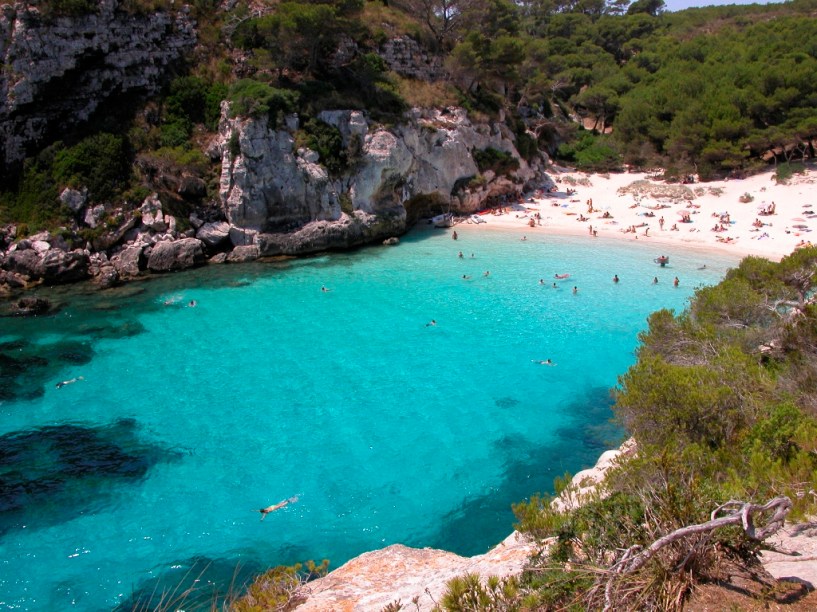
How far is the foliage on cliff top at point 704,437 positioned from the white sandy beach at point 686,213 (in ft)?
58.5

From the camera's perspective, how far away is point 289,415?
15.4 meters

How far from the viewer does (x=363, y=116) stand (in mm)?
32375

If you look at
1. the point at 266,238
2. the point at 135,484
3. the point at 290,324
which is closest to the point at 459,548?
the point at 135,484

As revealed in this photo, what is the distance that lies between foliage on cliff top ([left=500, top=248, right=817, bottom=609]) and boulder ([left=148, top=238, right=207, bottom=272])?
76.5ft

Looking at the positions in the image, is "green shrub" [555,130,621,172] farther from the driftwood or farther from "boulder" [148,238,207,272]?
the driftwood

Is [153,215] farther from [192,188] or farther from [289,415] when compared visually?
[289,415]

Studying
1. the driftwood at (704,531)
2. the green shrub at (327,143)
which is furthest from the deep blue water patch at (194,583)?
the green shrub at (327,143)

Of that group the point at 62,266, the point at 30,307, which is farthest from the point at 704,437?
the point at 62,266

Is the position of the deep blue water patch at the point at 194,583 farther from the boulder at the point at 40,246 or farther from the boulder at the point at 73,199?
the boulder at the point at 73,199

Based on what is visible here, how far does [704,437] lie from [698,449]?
1.09 m

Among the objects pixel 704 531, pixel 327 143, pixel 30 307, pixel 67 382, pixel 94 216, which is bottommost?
pixel 67 382

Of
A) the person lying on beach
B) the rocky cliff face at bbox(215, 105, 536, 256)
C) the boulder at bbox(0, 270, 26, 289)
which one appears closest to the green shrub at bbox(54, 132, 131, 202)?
the rocky cliff face at bbox(215, 105, 536, 256)

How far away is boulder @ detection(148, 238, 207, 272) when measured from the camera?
27859mm

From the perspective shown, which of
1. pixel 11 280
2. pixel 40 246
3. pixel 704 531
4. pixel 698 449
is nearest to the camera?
pixel 704 531
